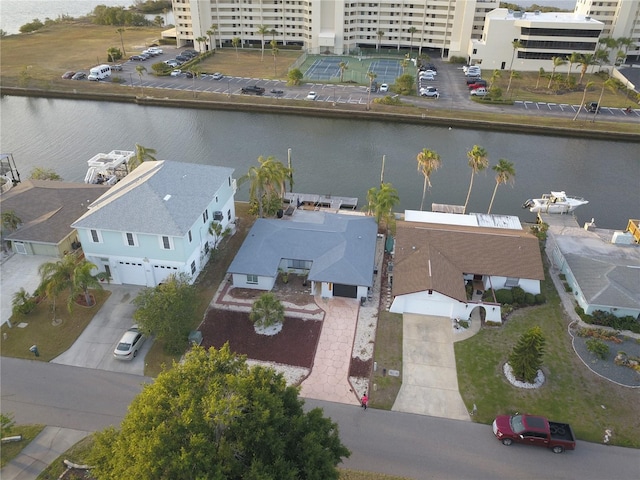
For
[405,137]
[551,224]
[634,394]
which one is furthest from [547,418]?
[405,137]

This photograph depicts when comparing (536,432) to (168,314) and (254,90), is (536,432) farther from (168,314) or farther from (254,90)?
(254,90)

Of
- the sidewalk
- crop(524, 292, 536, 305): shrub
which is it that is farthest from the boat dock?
the sidewalk

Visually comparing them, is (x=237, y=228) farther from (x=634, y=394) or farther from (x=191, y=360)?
(x=634, y=394)

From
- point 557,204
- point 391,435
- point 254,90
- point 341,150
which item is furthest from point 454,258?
point 254,90

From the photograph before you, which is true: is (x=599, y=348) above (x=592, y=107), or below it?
below

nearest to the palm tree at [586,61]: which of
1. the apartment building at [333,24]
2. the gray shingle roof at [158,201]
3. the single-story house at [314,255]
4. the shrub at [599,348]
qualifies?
the apartment building at [333,24]

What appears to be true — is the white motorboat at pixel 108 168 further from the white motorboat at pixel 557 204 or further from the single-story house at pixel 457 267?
the white motorboat at pixel 557 204

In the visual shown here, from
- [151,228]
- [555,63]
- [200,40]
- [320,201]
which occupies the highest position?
[555,63]
